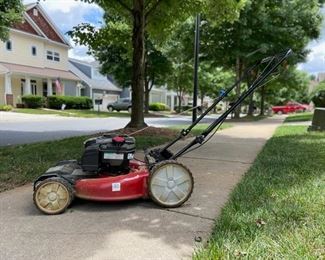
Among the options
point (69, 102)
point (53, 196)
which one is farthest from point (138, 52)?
point (69, 102)

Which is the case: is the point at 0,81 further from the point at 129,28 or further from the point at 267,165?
the point at 267,165

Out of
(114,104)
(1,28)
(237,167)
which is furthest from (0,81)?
(237,167)

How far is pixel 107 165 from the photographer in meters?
4.47

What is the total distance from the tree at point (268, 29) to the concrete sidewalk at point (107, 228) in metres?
18.9

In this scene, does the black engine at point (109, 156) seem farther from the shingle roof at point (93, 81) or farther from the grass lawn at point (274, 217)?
the shingle roof at point (93, 81)

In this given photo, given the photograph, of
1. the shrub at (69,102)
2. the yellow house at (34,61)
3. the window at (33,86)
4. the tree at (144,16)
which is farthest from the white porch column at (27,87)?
the tree at (144,16)

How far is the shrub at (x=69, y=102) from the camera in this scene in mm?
33812

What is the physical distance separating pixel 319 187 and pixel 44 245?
3381 mm

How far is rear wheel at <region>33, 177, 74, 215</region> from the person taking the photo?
420 cm

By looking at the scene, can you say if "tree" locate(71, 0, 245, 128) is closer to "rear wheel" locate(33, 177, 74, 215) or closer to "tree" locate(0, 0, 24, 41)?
"tree" locate(0, 0, 24, 41)

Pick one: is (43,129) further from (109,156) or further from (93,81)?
(93,81)

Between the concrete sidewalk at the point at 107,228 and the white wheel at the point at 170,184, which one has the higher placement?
the white wheel at the point at 170,184

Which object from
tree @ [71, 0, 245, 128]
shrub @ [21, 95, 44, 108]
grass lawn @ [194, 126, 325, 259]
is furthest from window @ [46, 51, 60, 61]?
grass lawn @ [194, 126, 325, 259]

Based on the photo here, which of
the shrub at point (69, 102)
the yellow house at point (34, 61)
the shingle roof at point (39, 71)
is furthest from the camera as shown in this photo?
the shrub at point (69, 102)
